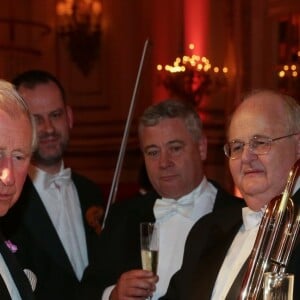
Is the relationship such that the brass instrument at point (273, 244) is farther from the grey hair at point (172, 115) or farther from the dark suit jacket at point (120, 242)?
the grey hair at point (172, 115)

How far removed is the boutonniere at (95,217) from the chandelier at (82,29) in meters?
7.60

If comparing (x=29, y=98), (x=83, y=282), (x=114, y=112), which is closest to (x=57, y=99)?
(x=29, y=98)

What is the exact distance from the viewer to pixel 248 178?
9.64 feet

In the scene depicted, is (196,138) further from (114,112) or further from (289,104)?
(114,112)

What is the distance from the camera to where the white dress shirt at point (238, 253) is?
2984 mm

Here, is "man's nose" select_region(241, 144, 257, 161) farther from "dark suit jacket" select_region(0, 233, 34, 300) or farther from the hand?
"dark suit jacket" select_region(0, 233, 34, 300)

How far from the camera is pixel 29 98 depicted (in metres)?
4.04

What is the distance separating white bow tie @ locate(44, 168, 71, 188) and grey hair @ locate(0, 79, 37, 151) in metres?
1.53

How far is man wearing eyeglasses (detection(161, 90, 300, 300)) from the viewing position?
9.64 feet

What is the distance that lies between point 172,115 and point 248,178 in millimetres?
876

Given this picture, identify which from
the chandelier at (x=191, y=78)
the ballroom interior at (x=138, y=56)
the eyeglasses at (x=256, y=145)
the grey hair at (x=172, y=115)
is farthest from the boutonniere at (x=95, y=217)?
the chandelier at (x=191, y=78)

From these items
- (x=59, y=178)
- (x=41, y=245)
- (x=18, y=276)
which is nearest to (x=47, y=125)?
(x=59, y=178)

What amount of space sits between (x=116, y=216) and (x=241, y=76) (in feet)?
21.9

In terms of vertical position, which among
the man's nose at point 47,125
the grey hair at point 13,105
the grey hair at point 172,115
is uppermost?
the grey hair at point 13,105
